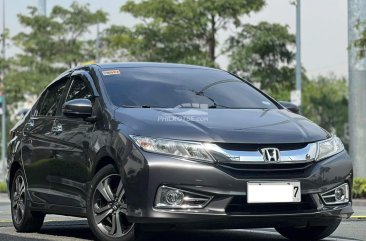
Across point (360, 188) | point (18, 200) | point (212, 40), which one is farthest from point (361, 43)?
point (212, 40)

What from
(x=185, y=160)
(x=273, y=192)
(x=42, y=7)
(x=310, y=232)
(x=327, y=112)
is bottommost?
(x=327, y=112)

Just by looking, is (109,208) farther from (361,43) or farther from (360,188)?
(361,43)

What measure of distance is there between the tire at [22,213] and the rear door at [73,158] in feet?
2.42

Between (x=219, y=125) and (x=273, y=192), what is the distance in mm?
613

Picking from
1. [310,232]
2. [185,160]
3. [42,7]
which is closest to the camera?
[185,160]

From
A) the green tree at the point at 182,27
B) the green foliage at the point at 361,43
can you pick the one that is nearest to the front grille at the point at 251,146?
the green foliage at the point at 361,43

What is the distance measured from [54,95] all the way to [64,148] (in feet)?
3.59

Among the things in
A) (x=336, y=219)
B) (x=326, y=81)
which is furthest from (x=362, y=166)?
(x=326, y=81)

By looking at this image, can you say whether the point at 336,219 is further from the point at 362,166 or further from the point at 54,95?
the point at 362,166

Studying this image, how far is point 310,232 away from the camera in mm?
8203

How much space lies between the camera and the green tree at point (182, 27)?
33.6 meters

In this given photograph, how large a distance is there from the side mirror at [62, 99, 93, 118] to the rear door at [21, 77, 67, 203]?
0.55m

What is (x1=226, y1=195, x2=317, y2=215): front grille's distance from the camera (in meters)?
6.97

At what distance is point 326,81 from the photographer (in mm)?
113500
